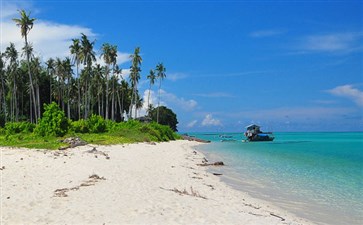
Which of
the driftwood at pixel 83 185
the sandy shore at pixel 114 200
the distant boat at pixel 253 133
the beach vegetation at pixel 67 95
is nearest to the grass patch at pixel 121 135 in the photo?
the beach vegetation at pixel 67 95

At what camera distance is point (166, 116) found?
11962 cm

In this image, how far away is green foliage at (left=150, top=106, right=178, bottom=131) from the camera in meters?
118

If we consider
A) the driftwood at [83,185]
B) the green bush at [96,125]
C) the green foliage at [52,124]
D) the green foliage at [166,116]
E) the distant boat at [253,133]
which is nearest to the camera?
the driftwood at [83,185]

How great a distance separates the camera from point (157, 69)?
3632 inches

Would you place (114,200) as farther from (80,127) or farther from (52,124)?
(80,127)

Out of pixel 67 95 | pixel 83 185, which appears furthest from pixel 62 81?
pixel 83 185

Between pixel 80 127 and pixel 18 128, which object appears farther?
pixel 80 127

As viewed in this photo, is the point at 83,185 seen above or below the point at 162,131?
below

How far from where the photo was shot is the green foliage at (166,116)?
118 m

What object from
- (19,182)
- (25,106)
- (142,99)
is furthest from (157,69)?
(19,182)

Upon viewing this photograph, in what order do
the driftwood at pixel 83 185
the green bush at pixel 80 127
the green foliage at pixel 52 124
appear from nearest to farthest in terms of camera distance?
the driftwood at pixel 83 185 → the green foliage at pixel 52 124 → the green bush at pixel 80 127

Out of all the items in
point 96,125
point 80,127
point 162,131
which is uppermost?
point 96,125

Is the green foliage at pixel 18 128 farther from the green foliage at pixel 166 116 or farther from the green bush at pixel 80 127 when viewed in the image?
the green foliage at pixel 166 116

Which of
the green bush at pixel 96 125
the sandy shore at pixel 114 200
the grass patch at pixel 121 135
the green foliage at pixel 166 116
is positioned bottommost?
the sandy shore at pixel 114 200
